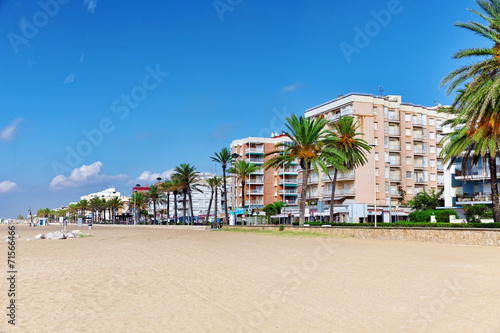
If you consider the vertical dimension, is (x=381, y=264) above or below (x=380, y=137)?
below

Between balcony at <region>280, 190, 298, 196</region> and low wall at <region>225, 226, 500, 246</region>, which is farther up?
balcony at <region>280, 190, 298, 196</region>

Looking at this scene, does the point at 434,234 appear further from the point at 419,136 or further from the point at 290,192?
the point at 290,192

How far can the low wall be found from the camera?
23453 mm

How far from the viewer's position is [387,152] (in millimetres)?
74000

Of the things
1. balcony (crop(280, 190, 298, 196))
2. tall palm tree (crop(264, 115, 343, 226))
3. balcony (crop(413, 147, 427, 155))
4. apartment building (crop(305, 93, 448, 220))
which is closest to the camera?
tall palm tree (crop(264, 115, 343, 226))

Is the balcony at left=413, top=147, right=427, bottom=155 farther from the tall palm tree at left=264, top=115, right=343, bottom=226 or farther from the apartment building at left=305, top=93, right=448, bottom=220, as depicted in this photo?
the tall palm tree at left=264, top=115, right=343, bottom=226

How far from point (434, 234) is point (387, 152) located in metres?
49.3

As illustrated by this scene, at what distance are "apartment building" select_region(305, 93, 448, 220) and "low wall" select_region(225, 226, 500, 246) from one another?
36.1 metres

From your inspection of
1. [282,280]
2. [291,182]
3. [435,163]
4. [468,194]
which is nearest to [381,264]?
[282,280]

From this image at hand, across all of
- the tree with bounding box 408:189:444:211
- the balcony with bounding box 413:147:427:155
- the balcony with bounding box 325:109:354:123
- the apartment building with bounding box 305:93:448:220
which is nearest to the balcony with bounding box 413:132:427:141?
the apartment building with bounding box 305:93:448:220

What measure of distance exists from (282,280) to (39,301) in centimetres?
553

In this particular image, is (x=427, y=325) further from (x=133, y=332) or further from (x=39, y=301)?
(x=39, y=301)

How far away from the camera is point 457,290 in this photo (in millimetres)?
9578

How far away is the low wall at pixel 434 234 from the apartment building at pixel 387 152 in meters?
36.1
